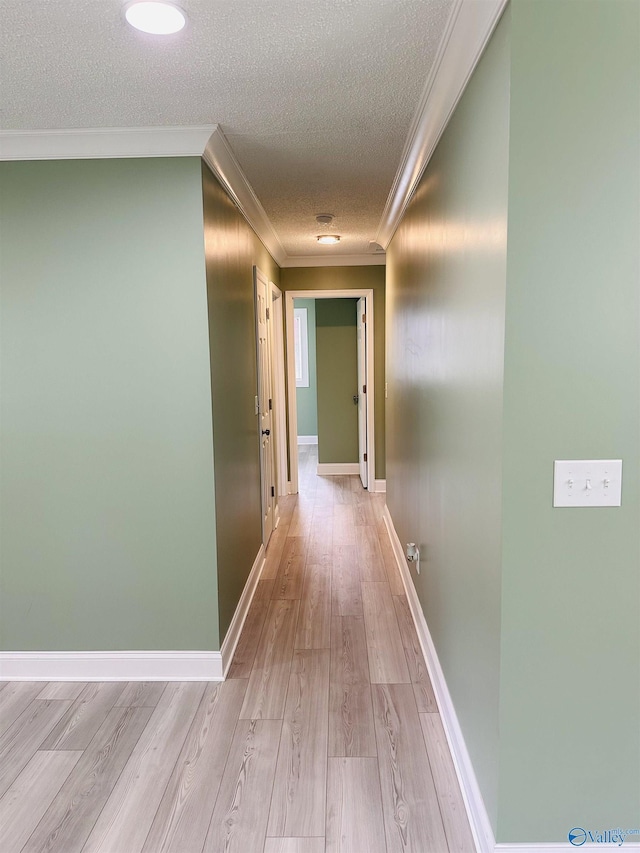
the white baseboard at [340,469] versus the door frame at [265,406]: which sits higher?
the door frame at [265,406]

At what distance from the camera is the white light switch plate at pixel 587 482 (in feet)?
4.44

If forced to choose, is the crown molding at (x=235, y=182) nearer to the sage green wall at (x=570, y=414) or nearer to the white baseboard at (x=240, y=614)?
the sage green wall at (x=570, y=414)

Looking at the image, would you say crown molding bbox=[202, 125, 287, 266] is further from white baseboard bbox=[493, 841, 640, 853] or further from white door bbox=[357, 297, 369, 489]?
white baseboard bbox=[493, 841, 640, 853]

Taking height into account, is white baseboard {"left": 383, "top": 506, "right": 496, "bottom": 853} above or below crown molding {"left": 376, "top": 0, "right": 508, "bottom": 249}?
below

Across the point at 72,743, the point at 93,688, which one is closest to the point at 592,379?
the point at 72,743

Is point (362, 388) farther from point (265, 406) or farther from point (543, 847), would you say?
point (543, 847)

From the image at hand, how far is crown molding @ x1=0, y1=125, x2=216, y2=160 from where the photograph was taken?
7.25 feet

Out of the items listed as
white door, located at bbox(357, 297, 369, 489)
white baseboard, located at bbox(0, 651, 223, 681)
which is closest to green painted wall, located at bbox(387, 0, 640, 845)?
white baseboard, located at bbox(0, 651, 223, 681)

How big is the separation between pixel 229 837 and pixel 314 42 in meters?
2.36

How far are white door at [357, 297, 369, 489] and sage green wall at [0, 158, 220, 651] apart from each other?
11.3 ft

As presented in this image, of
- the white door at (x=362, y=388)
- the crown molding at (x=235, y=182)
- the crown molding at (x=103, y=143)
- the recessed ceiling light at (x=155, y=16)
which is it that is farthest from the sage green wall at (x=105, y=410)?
the white door at (x=362, y=388)

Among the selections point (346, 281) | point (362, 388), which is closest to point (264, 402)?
point (362, 388)

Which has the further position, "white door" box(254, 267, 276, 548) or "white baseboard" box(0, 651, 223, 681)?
"white door" box(254, 267, 276, 548)

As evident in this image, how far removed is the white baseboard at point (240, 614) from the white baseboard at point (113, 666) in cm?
6
